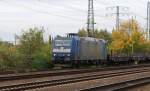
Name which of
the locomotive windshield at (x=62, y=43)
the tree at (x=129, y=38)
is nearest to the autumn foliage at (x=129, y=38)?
the tree at (x=129, y=38)

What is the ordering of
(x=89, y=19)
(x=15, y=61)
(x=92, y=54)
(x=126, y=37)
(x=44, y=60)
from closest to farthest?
(x=15, y=61) → (x=44, y=60) → (x=92, y=54) → (x=89, y=19) → (x=126, y=37)

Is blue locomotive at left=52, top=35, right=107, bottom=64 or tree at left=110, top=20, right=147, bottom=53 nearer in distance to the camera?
blue locomotive at left=52, top=35, right=107, bottom=64

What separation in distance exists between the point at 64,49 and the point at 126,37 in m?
53.0

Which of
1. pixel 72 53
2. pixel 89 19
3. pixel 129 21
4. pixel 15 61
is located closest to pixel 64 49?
pixel 72 53

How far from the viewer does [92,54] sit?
48500mm

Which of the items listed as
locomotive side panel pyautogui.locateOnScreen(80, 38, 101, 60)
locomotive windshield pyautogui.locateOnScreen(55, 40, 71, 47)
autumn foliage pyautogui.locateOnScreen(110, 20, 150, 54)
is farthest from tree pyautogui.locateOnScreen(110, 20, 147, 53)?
locomotive windshield pyautogui.locateOnScreen(55, 40, 71, 47)

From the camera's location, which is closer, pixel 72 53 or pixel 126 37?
pixel 72 53

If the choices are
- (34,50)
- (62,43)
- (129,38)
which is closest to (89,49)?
(62,43)

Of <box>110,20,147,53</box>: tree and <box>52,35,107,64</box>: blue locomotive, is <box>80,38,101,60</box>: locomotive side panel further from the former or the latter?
<box>110,20,147,53</box>: tree

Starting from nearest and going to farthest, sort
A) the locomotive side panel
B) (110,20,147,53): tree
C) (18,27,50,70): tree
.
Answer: (18,27,50,70): tree
the locomotive side panel
(110,20,147,53): tree

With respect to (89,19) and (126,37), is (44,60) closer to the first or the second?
(89,19)

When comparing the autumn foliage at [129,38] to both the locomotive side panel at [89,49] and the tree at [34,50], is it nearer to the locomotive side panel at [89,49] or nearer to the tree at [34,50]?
the tree at [34,50]

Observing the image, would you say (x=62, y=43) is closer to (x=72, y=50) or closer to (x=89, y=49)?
(x=72, y=50)

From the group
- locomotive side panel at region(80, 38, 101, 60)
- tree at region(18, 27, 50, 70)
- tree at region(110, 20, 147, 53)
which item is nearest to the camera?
tree at region(18, 27, 50, 70)
